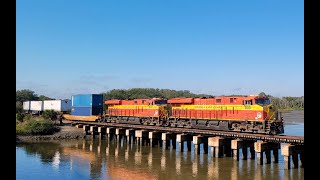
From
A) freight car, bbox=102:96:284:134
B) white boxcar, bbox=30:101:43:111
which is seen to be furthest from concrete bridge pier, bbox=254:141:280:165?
white boxcar, bbox=30:101:43:111

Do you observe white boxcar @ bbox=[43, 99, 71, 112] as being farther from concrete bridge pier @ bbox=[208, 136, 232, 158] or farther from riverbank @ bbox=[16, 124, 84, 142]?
concrete bridge pier @ bbox=[208, 136, 232, 158]

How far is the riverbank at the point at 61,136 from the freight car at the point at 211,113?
7776 millimetres

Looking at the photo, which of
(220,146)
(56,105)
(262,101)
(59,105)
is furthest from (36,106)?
(262,101)

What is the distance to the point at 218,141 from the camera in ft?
91.8

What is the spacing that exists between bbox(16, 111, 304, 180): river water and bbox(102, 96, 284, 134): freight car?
12.1 ft

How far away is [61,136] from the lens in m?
50.2

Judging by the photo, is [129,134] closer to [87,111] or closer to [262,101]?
[262,101]

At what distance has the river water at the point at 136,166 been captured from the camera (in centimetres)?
2328

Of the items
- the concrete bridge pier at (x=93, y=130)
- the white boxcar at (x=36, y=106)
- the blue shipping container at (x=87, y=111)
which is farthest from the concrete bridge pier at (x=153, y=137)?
the white boxcar at (x=36, y=106)

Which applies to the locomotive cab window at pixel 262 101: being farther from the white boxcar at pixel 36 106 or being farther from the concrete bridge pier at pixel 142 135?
the white boxcar at pixel 36 106

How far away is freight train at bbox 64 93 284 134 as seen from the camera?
29.2 meters
